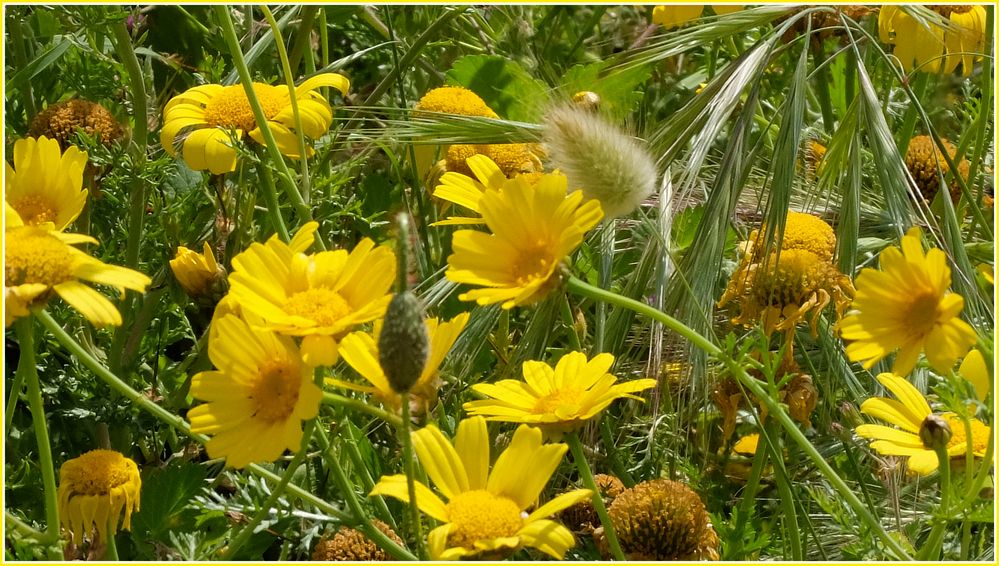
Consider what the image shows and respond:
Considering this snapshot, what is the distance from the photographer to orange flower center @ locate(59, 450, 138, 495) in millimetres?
1173

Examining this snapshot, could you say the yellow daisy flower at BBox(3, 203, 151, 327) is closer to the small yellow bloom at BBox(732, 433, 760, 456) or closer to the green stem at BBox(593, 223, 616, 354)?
the green stem at BBox(593, 223, 616, 354)

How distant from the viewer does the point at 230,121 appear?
1.31 meters

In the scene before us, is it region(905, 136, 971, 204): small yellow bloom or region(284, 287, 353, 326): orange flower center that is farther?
region(905, 136, 971, 204): small yellow bloom

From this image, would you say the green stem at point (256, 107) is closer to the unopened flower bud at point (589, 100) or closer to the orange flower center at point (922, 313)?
the unopened flower bud at point (589, 100)

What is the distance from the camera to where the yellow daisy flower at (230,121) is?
1.29m

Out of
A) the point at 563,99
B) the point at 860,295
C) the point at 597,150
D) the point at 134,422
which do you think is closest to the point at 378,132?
the point at 563,99

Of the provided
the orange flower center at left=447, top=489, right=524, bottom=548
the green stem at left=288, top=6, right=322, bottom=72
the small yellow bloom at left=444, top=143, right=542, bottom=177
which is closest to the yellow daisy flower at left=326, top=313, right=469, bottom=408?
the orange flower center at left=447, top=489, right=524, bottom=548

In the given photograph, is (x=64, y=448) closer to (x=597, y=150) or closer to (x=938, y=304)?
(x=597, y=150)

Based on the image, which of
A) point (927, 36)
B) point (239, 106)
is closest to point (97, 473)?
point (239, 106)

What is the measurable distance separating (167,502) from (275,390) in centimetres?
35

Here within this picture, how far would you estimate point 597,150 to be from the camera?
1.02 metres

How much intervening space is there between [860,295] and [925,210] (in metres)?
0.34

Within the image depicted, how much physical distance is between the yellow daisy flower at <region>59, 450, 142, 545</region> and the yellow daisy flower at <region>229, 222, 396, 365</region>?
1.18 ft

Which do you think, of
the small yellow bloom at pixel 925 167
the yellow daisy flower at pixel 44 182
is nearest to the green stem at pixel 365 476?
the yellow daisy flower at pixel 44 182
